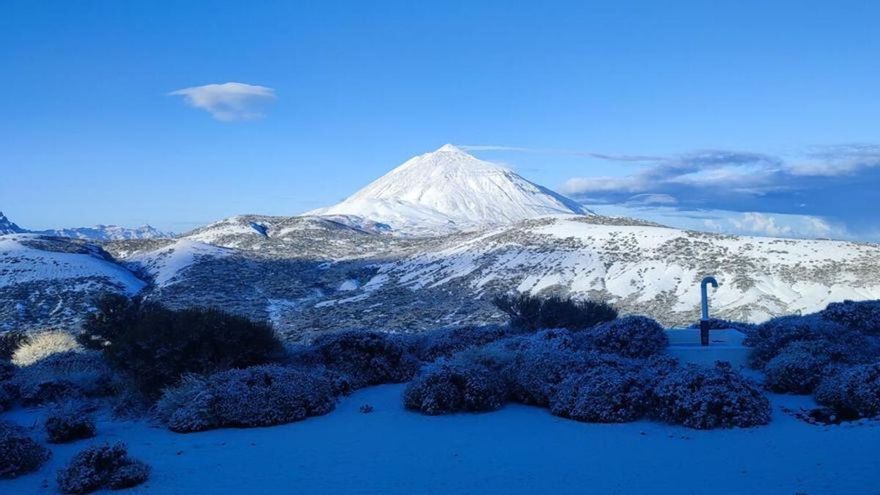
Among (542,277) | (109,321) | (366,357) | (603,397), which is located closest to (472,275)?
(542,277)

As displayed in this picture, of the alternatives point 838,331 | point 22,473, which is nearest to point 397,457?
point 22,473

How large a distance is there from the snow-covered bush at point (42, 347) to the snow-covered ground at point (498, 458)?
10.5 m

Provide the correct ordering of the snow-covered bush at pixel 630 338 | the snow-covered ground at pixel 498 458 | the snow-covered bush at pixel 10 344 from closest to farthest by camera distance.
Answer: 1. the snow-covered ground at pixel 498 458
2. the snow-covered bush at pixel 630 338
3. the snow-covered bush at pixel 10 344

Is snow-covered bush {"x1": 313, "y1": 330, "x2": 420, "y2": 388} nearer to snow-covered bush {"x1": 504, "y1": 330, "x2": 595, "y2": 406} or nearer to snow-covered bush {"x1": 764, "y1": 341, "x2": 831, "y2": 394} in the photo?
snow-covered bush {"x1": 504, "y1": 330, "x2": 595, "y2": 406}

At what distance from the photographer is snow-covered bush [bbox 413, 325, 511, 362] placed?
14.2 meters

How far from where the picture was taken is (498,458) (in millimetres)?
7707

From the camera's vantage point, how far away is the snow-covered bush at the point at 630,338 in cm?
1266

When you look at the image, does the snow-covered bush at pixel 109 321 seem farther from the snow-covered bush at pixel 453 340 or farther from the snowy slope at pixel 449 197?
the snowy slope at pixel 449 197

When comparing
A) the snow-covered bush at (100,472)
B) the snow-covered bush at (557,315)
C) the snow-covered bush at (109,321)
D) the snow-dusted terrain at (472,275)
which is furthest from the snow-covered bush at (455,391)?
the snow-dusted terrain at (472,275)

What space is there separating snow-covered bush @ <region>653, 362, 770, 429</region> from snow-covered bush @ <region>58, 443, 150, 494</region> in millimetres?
6032

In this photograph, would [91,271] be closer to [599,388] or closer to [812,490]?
[599,388]

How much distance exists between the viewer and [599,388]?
927 cm

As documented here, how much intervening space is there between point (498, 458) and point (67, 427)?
5448 mm

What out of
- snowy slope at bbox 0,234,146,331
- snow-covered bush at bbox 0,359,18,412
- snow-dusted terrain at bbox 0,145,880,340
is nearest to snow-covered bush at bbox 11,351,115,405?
snow-covered bush at bbox 0,359,18,412
